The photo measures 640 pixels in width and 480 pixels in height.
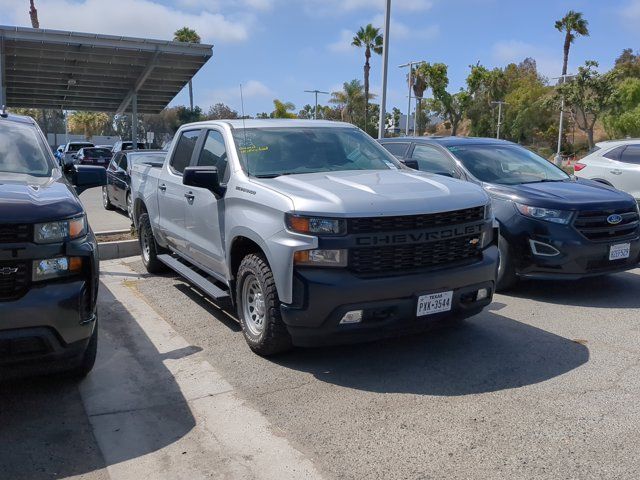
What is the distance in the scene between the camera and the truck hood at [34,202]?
132 inches

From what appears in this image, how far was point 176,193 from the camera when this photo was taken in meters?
6.24

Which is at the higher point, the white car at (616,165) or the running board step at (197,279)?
the white car at (616,165)

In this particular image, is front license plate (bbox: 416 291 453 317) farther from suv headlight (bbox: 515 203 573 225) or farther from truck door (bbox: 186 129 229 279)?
suv headlight (bbox: 515 203 573 225)

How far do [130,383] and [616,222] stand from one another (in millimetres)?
5084

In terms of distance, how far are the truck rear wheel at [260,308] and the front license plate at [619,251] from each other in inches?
148

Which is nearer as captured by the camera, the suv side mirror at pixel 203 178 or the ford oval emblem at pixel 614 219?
the suv side mirror at pixel 203 178

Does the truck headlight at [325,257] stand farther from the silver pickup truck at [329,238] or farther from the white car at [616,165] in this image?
the white car at [616,165]

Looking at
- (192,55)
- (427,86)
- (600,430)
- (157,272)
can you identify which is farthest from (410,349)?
(427,86)

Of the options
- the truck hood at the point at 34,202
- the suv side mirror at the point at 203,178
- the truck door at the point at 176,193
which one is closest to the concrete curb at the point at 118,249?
the truck door at the point at 176,193

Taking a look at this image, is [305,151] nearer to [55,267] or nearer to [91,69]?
[55,267]

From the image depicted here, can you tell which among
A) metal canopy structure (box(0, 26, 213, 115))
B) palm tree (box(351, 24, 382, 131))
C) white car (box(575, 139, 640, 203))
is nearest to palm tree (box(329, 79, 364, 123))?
palm tree (box(351, 24, 382, 131))

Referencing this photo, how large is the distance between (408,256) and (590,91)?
49999mm

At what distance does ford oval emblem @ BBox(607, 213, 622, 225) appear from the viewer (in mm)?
6232

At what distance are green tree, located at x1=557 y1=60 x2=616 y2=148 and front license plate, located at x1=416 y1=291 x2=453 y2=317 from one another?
4666 cm
